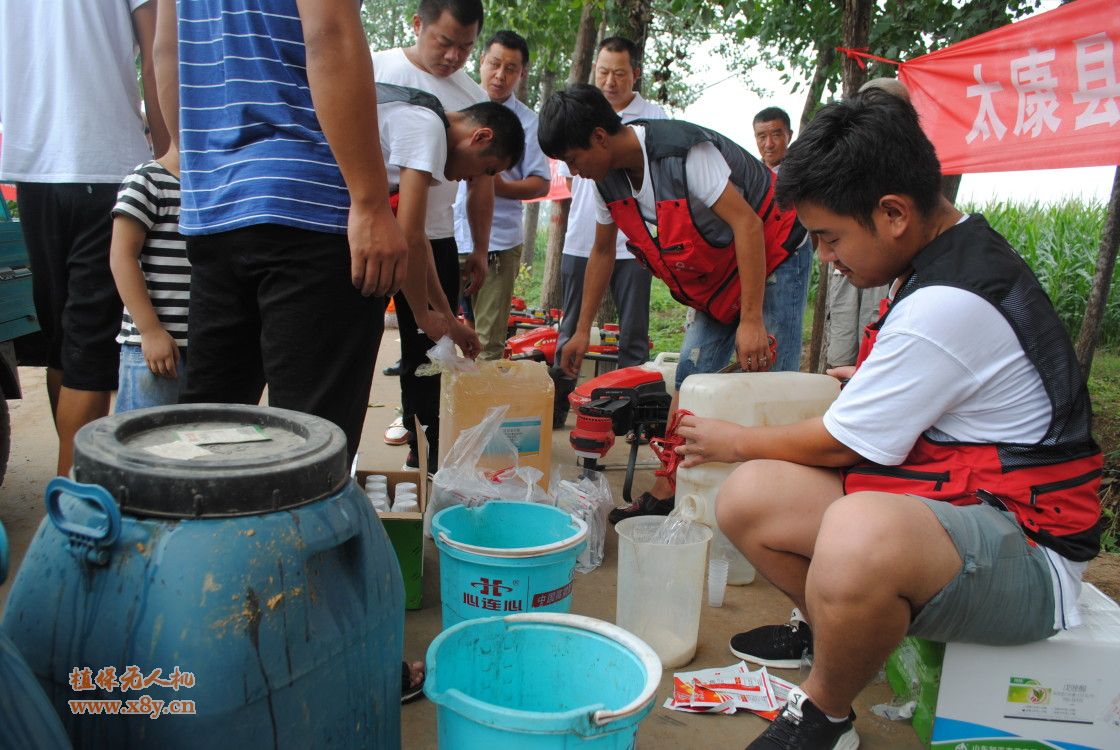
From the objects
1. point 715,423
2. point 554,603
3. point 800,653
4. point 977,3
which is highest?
point 977,3

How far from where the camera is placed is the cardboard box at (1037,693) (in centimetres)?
164

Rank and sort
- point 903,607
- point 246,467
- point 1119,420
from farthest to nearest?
point 1119,420, point 903,607, point 246,467

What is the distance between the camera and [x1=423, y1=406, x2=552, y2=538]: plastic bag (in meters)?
2.27

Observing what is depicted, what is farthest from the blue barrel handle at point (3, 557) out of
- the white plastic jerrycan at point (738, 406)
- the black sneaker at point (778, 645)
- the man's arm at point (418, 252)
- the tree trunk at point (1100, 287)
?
the tree trunk at point (1100, 287)

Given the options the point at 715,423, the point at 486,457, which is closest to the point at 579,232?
the point at 486,457

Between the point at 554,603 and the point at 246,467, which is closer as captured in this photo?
the point at 246,467

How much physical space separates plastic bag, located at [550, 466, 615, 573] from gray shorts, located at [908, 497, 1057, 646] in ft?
3.99

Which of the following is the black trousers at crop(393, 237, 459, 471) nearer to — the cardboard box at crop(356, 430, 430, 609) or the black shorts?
the cardboard box at crop(356, 430, 430, 609)

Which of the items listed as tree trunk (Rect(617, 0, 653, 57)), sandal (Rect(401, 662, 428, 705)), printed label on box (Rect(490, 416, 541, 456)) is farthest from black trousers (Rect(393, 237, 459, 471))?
tree trunk (Rect(617, 0, 653, 57))

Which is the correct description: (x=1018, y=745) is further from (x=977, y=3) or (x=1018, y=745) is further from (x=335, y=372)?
(x=977, y=3)

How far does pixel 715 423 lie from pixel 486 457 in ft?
3.36

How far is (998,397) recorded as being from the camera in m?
1.60

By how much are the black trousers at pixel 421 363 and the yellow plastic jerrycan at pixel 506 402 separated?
20 cm

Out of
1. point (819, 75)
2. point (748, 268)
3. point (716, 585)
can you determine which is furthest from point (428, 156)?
point (819, 75)
